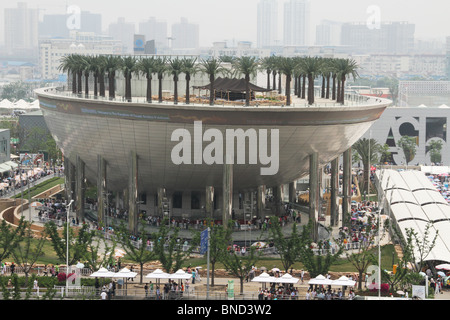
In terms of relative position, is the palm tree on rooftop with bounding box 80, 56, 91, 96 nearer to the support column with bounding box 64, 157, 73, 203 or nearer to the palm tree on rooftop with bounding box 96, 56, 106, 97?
the palm tree on rooftop with bounding box 96, 56, 106, 97

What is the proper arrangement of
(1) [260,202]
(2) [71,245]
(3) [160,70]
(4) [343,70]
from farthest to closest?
(1) [260,202] → (4) [343,70] → (3) [160,70] → (2) [71,245]

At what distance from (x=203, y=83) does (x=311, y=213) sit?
1910 centimetres

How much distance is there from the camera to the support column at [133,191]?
9031cm

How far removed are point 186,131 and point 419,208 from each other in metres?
27.9

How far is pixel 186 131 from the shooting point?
86.4 m

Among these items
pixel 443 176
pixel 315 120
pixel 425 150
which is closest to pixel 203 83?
pixel 315 120

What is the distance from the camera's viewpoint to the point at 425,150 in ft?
598

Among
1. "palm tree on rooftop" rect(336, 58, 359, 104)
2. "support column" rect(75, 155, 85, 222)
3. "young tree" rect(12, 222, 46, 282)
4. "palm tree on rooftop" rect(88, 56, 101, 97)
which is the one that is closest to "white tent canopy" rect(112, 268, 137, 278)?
"young tree" rect(12, 222, 46, 282)

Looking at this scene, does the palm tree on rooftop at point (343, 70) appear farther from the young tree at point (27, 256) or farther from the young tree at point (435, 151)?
the young tree at point (435, 151)

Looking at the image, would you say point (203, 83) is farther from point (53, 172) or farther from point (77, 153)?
point (53, 172)

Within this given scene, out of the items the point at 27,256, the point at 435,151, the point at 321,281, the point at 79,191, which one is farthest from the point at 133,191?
the point at 435,151

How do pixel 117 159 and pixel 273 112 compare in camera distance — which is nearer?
pixel 273 112

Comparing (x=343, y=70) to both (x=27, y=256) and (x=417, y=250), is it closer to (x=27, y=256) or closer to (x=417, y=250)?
(x=417, y=250)

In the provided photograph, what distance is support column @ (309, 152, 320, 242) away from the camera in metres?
89.5
